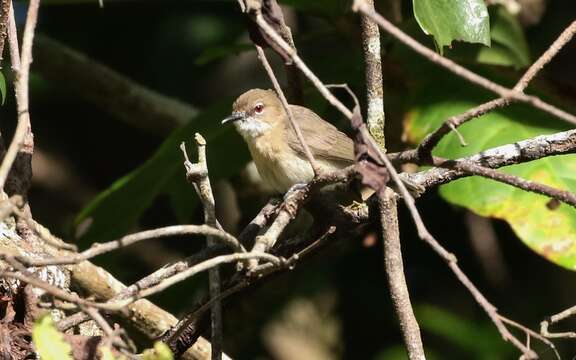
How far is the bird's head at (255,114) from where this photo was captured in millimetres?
5160

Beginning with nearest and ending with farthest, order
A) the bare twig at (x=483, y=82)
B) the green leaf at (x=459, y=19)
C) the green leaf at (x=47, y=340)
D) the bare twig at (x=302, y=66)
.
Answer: the green leaf at (x=47, y=340) → the bare twig at (x=483, y=82) → the bare twig at (x=302, y=66) → the green leaf at (x=459, y=19)

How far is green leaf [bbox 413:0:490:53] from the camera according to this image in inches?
123

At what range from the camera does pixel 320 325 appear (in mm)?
6969

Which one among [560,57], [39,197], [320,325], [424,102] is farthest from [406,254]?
[39,197]

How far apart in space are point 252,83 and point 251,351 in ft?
6.65

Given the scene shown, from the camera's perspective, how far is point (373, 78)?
3.15 metres

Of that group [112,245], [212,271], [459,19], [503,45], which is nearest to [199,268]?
[112,245]

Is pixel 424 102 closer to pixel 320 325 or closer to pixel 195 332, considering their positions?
pixel 195 332

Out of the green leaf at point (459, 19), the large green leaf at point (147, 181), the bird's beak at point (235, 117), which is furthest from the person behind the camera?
the bird's beak at point (235, 117)

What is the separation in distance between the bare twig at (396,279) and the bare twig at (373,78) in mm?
281

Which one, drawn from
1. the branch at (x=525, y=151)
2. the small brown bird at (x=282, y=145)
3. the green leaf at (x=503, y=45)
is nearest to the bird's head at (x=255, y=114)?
the small brown bird at (x=282, y=145)

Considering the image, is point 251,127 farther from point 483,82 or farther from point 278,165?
point 483,82

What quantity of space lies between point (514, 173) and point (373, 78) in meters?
1.22

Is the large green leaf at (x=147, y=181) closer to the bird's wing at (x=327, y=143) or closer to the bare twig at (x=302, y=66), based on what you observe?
the bird's wing at (x=327, y=143)
